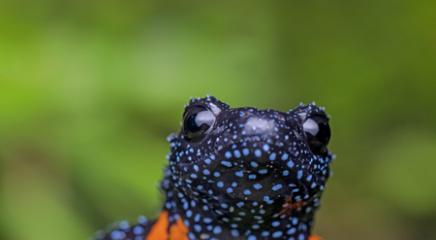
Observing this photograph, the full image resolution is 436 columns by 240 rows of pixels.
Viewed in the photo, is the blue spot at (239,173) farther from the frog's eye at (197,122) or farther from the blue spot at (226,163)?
the frog's eye at (197,122)

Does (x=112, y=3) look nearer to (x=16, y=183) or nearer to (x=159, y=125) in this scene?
(x=159, y=125)

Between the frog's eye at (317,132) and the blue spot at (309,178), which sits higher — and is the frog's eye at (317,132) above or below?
above

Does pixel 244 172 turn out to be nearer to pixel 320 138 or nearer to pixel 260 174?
pixel 260 174

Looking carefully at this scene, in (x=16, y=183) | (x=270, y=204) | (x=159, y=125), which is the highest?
(x=159, y=125)

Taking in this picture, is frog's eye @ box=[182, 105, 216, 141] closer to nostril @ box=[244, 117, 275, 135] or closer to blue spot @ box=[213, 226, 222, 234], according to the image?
nostril @ box=[244, 117, 275, 135]

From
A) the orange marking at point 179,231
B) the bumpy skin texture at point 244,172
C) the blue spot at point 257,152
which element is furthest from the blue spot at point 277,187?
the orange marking at point 179,231

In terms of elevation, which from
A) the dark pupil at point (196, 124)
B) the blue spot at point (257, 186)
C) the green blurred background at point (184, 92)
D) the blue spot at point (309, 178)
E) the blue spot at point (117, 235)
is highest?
the green blurred background at point (184, 92)

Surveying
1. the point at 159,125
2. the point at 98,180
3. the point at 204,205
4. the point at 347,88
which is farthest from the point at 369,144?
the point at 204,205

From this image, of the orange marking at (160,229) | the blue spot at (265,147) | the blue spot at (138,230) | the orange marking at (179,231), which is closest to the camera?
the blue spot at (265,147)
